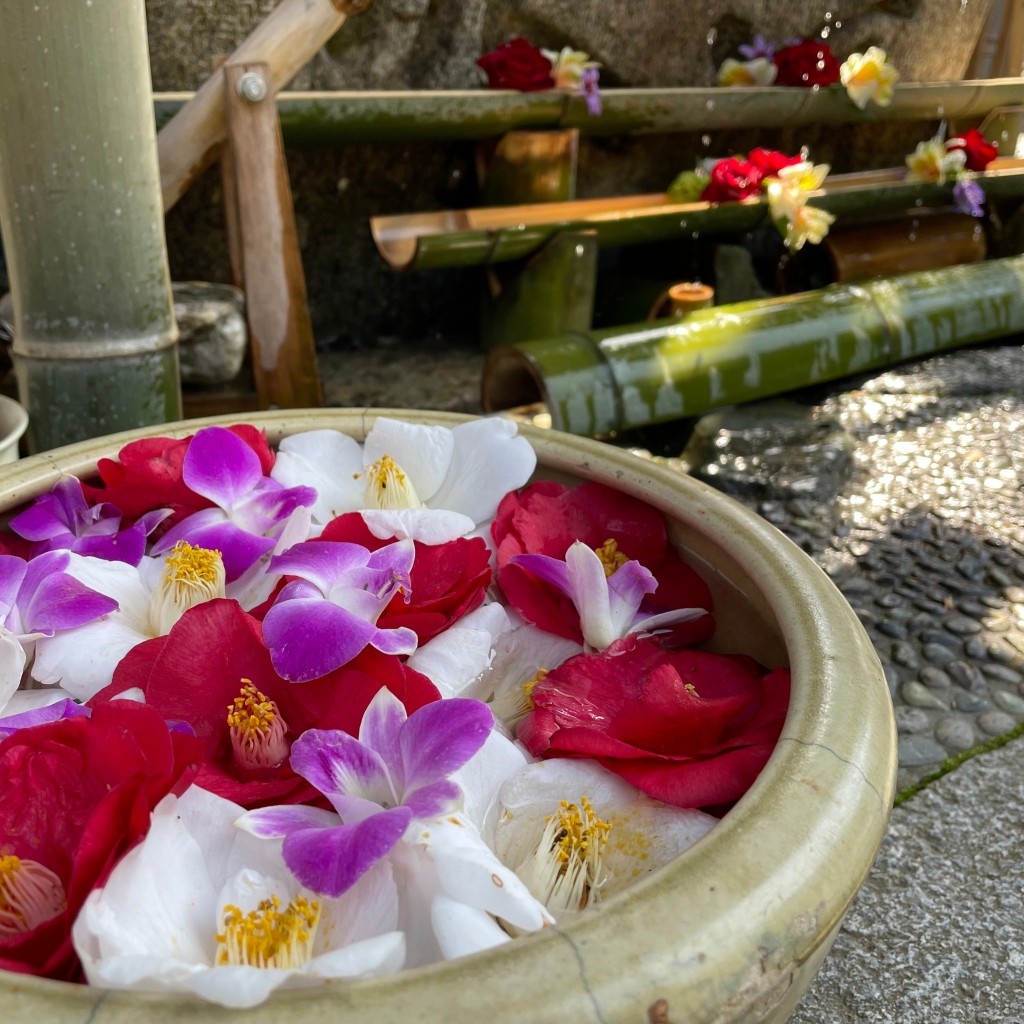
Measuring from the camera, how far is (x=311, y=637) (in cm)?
79

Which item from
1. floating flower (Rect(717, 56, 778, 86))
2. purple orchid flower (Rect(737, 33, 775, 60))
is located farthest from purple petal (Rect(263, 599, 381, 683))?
purple orchid flower (Rect(737, 33, 775, 60))

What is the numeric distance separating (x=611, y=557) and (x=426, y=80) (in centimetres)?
401

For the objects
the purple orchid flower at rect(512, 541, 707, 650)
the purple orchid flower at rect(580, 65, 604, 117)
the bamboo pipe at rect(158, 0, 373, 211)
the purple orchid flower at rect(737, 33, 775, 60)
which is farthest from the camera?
the purple orchid flower at rect(737, 33, 775, 60)

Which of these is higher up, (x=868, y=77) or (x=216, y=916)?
(x=868, y=77)

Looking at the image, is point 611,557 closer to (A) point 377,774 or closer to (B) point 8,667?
(A) point 377,774

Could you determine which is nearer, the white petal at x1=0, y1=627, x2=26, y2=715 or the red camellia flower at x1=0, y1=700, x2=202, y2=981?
the red camellia flower at x1=0, y1=700, x2=202, y2=981

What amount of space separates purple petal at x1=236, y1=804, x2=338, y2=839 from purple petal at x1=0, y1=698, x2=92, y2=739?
21cm

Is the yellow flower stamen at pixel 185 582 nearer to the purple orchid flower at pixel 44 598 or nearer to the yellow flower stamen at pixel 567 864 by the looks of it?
the purple orchid flower at pixel 44 598

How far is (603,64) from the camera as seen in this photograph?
4848 mm

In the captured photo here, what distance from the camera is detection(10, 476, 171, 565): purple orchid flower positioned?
102 centimetres

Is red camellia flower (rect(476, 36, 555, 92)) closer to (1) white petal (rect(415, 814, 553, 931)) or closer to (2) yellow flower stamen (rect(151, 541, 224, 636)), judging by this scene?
A: (2) yellow flower stamen (rect(151, 541, 224, 636))

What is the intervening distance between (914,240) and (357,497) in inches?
208

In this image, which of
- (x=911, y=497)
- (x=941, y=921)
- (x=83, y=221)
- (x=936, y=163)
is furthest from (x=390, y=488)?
(x=936, y=163)

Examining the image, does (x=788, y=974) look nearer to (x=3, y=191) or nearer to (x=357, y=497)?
(x=357, y=497)
